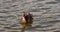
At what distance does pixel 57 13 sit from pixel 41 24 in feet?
1.15

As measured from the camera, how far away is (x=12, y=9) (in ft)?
7.48

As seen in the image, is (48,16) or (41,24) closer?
(41,24)

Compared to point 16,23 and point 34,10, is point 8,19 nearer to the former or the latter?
point 16,23

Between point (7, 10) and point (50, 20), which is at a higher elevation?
point (7, 10)

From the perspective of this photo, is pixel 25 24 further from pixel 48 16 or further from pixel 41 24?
pixel 48 16

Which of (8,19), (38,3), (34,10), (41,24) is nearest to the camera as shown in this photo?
(41,24)

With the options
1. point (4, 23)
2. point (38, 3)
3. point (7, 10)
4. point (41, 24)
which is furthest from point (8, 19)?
point (38, 3)

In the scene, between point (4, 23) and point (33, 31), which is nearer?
point (33, 31)

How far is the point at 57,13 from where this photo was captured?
83.5 inches

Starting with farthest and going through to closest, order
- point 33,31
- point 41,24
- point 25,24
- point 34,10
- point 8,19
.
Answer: point 34,10
point 8,19
point 41,24
point 33,31
point 25,24

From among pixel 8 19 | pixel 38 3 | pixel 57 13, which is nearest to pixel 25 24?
pixel 8 19

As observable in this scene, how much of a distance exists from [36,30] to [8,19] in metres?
0.45

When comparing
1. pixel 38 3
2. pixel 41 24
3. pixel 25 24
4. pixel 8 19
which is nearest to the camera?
pixel 25 24

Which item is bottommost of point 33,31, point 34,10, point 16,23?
point 33,31
